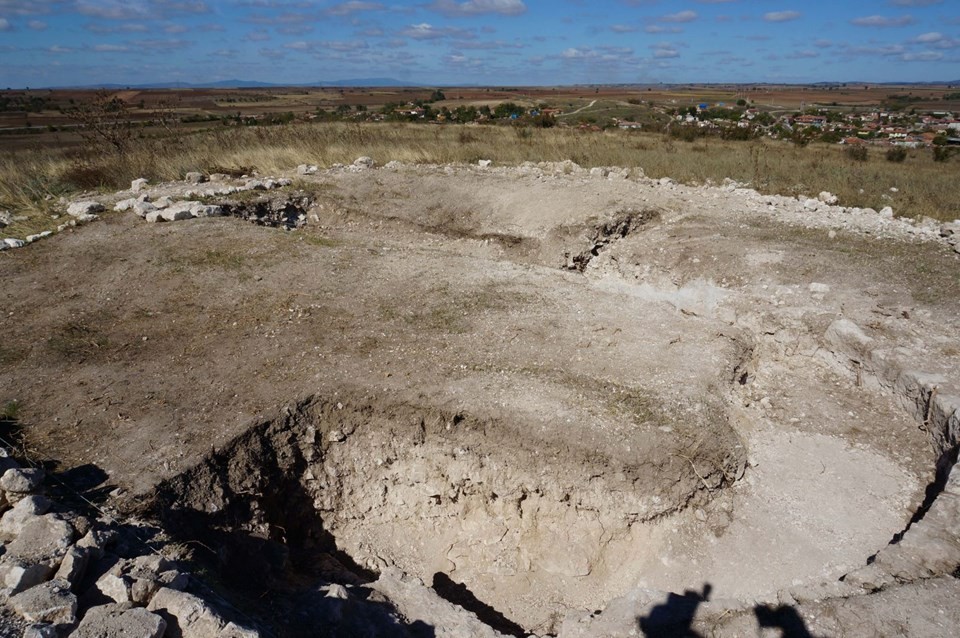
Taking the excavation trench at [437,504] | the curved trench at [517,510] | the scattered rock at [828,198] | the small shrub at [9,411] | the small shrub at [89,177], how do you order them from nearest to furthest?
the curved trench at [517,510], the excavation trench at [437,504], the small shrub at [9,411], the scattered rock at [828,198], the small shrub at [89,177]

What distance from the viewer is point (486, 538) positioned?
528 cm

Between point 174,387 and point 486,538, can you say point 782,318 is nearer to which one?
point 486,538

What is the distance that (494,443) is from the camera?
5.15 metres

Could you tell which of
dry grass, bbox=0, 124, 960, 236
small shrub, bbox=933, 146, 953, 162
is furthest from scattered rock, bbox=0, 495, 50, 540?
small shrub, bbox=933, 146, 953, 162

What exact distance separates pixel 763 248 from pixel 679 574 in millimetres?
6216

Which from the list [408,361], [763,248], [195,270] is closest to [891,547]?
[408,361]

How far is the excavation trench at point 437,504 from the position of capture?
4785mm

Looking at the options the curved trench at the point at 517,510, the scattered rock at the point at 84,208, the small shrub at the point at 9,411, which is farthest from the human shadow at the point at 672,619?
the scattered rock at the point at 84,208

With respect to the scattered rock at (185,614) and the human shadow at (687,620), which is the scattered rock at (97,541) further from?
the human shadow at (687,620)

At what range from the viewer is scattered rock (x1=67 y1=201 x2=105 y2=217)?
10145 mm

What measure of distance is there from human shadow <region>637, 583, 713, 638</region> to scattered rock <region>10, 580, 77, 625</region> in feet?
10.9

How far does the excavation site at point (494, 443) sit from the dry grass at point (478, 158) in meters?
4.81

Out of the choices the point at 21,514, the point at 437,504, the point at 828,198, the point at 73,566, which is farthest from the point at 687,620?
the point at 828,198

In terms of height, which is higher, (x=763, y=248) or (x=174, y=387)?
(x=763, y=248)
